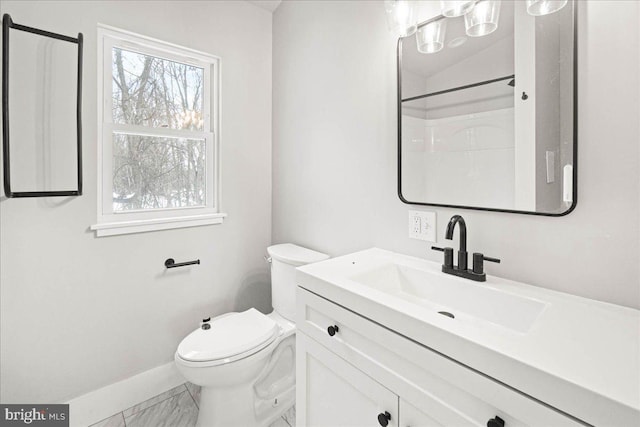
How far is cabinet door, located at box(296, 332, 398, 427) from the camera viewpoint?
0.92 meters

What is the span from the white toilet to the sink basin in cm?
57

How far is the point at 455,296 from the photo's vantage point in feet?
3.65

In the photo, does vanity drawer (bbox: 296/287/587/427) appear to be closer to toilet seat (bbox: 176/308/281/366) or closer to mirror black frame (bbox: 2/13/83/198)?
toilet seat (bbox: 176/308/281/366)

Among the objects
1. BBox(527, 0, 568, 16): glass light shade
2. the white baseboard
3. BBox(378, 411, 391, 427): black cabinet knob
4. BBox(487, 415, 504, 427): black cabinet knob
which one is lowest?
the white baseboard

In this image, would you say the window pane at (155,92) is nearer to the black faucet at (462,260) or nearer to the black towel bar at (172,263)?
the black towel bar at (172,263)

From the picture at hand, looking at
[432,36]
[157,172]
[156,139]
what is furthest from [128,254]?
[432,36]

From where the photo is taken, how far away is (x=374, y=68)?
1.54m

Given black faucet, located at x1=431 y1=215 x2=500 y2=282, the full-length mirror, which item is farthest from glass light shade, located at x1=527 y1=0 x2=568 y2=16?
black faucet, located at x1=431 y1=215 x2=500 y2=282

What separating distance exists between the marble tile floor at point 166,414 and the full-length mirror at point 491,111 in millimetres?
1476

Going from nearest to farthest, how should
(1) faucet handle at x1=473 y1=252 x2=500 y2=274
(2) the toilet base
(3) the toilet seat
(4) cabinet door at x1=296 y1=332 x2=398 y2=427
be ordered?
(4) cabinet door at x1=296 y1=332 x2=398 y2=427 → (1) faucet handle at x1=473 y1=252 x2=500 y2=274 → (3) the toilet seat → (2) the toilet base

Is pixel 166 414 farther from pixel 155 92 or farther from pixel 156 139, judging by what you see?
pixel 155 92

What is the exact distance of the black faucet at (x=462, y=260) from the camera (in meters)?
1.09

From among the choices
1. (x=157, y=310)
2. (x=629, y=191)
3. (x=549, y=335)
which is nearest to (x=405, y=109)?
(x=629, y=191)

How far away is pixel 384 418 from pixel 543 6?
4.34 feet
